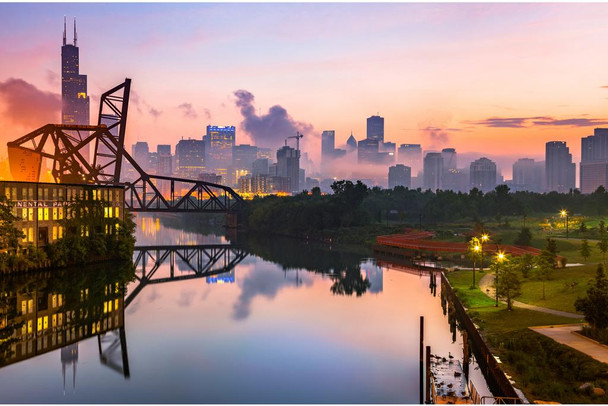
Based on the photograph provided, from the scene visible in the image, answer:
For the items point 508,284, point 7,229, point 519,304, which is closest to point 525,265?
point 519,304

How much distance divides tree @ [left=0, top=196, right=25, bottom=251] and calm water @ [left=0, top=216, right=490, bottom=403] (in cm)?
487

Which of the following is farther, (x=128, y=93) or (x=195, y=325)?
(x=128, y=93)

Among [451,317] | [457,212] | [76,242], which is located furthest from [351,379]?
[457,212]

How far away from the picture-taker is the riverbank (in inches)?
921

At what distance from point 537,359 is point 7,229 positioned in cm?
4774

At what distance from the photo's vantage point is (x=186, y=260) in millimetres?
82688

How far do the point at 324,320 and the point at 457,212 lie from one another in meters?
91.9

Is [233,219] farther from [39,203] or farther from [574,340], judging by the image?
[574,340]

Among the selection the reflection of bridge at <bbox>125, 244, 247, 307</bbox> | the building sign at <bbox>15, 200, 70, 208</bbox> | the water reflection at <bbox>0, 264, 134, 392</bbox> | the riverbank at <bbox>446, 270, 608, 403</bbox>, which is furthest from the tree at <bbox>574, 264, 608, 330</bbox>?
the building sign at <bbox>15, 200, 70, 208</bbox>

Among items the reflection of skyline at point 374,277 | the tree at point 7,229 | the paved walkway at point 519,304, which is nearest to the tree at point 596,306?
the paved walkway at point 519,304

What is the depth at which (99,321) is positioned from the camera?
41469mm

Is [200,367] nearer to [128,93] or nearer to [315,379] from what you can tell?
[315,379]

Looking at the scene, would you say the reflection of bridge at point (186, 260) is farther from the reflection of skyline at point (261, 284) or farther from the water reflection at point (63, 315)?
the reflection of skyline at point (261, 284)

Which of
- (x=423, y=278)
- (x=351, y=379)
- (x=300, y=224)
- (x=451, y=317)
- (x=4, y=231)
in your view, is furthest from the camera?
(x=300, y=224)
